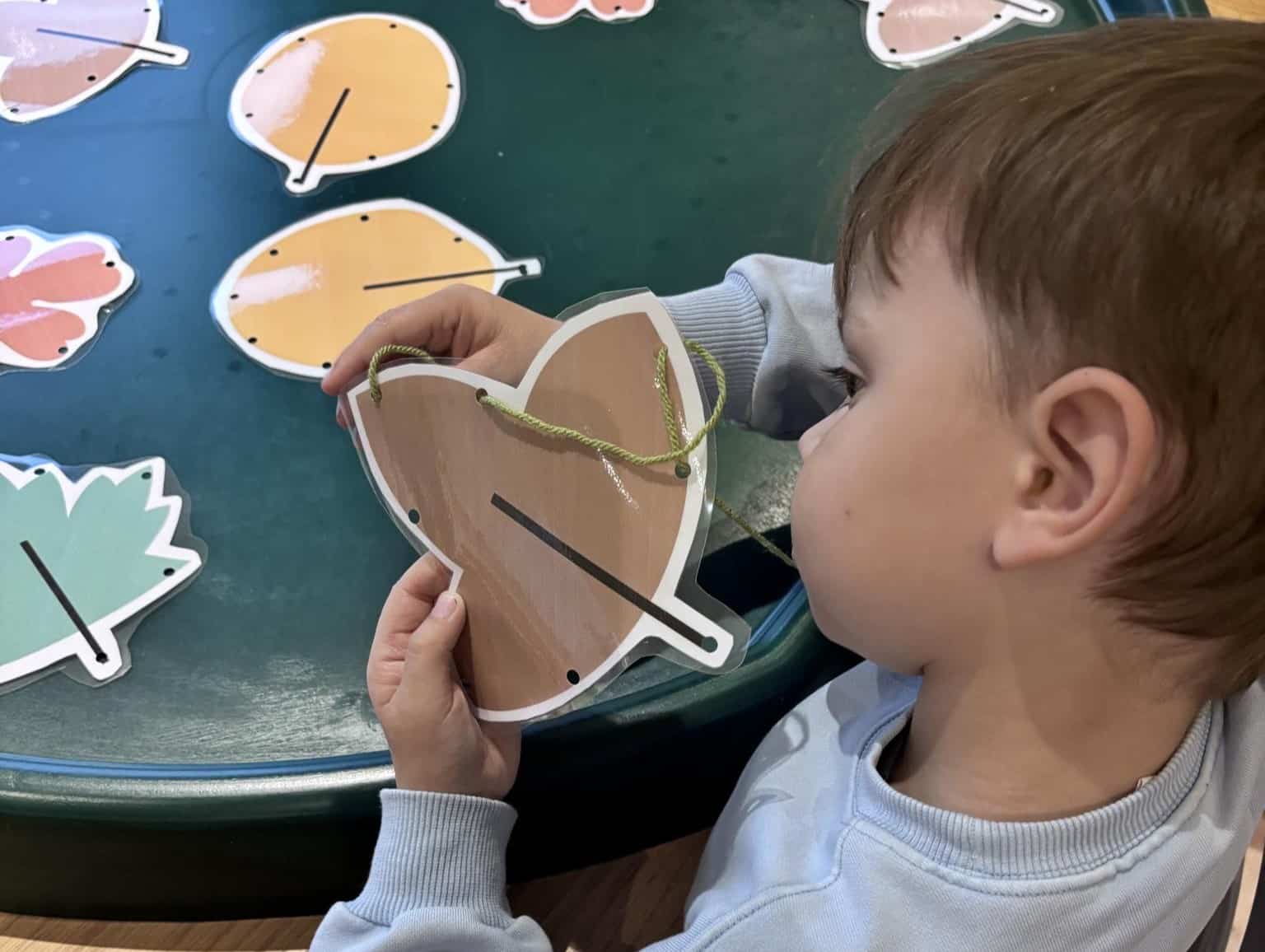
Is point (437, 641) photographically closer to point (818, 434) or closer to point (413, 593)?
point (413, 593)

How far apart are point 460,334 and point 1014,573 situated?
0.29 meters

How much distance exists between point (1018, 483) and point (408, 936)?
0.91ft

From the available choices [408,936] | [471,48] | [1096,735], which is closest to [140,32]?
[471,48]

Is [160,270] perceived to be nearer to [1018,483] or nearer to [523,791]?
[523,791]

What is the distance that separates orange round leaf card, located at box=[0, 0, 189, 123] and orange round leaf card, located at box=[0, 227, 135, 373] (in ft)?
0.53

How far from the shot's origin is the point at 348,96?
2.81ft

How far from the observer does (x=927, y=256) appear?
0.34 m

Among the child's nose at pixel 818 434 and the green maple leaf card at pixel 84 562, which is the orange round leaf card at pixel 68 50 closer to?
the green maple leaf card at pixel 84 562

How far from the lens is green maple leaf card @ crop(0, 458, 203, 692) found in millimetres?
572

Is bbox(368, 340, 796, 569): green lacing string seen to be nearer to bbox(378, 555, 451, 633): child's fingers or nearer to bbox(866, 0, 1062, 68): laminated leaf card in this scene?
bbox(378, 555, 451, 633): child's fingers

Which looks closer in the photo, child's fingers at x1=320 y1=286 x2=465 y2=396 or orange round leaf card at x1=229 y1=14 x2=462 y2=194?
child's fingers at x1=320 y1=286 x2=465 y2=396

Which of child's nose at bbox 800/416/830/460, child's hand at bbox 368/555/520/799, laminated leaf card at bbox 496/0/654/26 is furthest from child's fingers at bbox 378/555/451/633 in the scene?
laminated leaf card at bbox 496/0/654/26

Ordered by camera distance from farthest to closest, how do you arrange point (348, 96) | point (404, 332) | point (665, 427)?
point (348, 96), point (404, 332), point (665, 427)

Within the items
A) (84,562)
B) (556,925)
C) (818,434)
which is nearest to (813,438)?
(818,434)
